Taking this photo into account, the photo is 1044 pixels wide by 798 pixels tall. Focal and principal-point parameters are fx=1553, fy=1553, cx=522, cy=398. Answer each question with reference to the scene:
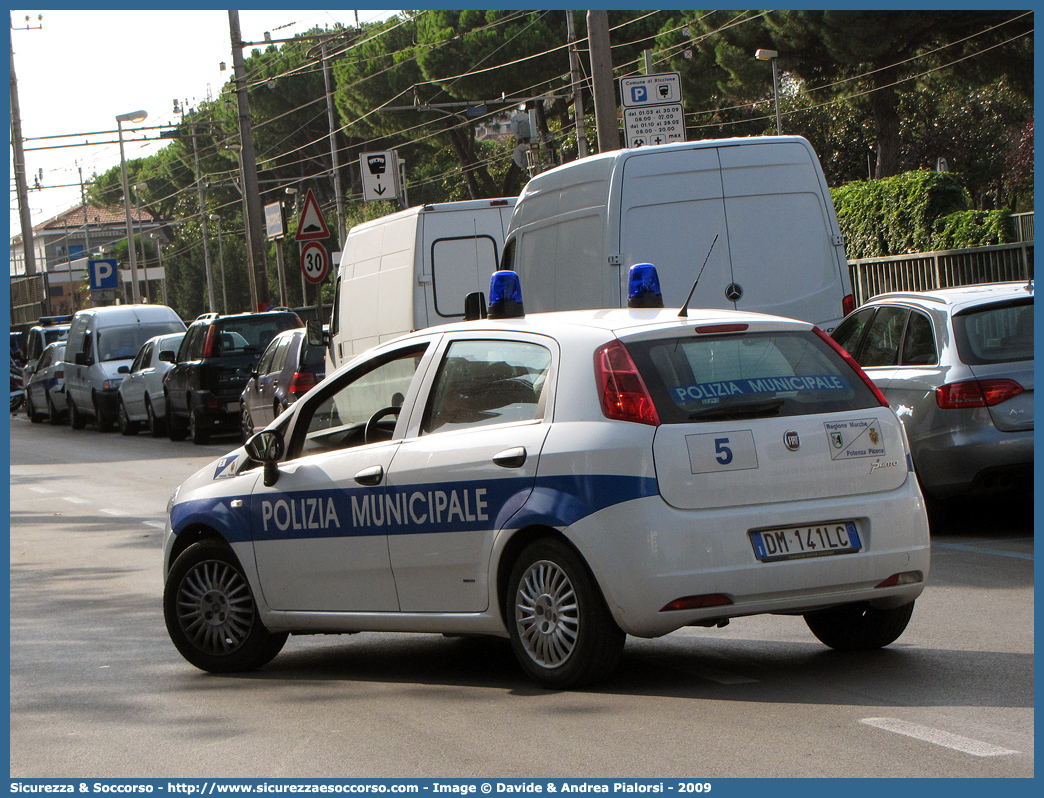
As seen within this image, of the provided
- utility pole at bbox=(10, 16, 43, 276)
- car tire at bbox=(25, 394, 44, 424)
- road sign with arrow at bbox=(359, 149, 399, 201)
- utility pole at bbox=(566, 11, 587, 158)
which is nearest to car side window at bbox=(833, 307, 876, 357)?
road sign with arrow at bbox=(359, 149, 399, 201)

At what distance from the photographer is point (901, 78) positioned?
1508 inches

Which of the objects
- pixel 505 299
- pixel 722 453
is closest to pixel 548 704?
pixel 722 453

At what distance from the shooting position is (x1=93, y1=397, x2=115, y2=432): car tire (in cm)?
2858

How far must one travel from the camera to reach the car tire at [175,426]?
24.0m

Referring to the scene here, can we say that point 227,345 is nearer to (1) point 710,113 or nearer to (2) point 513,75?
(2) point 513,75

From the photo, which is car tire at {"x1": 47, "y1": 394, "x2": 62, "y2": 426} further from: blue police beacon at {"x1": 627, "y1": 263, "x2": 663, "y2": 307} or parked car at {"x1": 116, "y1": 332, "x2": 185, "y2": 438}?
blue police beacon at {"x1": 627, "y1": 263, "x2": 663, "y2": 307}

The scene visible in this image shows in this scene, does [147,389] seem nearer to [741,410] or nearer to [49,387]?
[49,387]

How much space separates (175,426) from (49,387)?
31.3ft

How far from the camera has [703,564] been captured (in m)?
5.78

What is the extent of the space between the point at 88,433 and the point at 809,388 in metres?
24.7

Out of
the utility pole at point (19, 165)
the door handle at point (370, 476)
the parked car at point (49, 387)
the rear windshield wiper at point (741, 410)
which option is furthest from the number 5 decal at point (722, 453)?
the utility pole at point (19, 165)

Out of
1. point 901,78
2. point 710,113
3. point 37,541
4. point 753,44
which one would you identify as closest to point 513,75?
point 710,113

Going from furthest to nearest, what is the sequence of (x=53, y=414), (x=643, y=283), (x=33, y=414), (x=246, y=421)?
(x=33, y=414)
(x=53, y=414)
(x=246, y=421)
(x=643, y=283)

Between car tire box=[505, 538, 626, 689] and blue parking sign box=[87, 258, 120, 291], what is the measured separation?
4467cm
